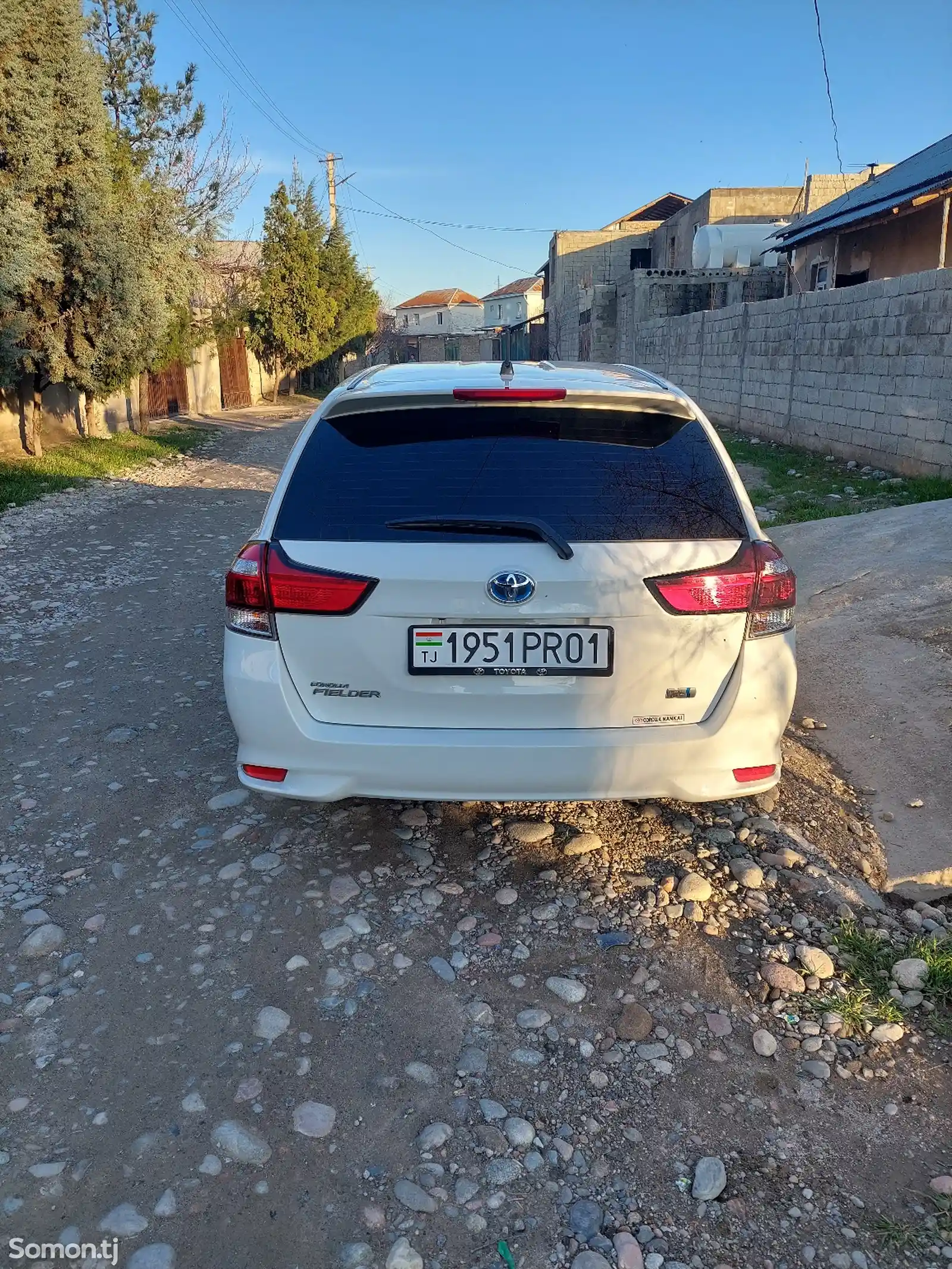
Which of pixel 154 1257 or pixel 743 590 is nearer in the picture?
pixel 154 1257

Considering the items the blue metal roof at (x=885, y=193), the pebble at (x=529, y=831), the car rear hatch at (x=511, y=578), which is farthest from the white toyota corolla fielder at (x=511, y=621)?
the blue metal roof at (x=885, y=193)

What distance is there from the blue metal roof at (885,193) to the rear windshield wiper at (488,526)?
44.3 feet

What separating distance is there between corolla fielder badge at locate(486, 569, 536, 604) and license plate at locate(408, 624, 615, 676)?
85 millimetres

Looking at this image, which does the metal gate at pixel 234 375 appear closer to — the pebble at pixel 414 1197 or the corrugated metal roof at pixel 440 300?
the pebble at pixel 414 1197

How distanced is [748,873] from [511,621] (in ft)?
4.01

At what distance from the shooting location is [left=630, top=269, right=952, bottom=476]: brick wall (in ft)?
29.5

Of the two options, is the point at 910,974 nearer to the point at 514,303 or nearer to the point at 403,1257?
the point at 403,1257

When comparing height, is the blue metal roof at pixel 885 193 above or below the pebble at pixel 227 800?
above

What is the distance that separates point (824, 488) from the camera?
31.5 feet

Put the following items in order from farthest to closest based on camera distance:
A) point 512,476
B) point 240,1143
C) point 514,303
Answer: point 514,303, point 512,476, point 240,1143

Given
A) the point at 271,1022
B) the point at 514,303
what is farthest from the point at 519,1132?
the point at 514,303

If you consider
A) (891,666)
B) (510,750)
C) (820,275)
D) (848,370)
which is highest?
(820,275)

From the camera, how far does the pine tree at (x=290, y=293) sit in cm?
3303

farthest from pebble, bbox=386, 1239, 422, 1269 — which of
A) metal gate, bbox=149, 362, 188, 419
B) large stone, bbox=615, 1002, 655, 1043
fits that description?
metal gate, bbox=149, 362, 188, 419
